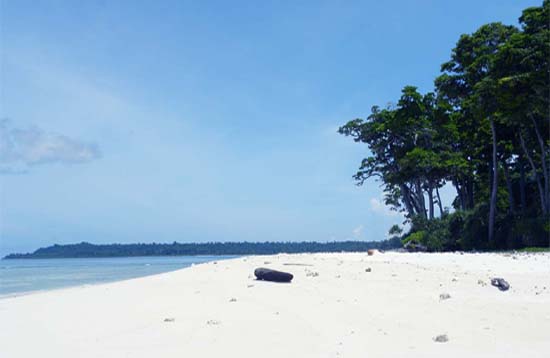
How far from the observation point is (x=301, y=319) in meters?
7.32

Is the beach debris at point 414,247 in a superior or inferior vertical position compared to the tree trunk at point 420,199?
inferior

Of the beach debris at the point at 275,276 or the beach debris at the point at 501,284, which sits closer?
the beach debris at the point at 501,284

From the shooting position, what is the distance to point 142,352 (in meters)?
5.63

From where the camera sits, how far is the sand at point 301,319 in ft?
18.8

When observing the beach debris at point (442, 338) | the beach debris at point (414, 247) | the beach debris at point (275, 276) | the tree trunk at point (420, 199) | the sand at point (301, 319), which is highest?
the tree trunk at point (420, 199)

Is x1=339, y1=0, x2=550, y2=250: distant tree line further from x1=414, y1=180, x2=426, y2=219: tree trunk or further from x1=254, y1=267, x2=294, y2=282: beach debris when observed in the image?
x1=254, y1=267, x2=294, y2=282: beach debris

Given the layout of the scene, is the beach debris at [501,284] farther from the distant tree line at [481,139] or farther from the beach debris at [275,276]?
the distant tree line at [481,139]

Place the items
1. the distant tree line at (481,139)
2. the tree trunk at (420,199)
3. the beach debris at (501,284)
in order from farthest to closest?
the tree trunk at (420,199), the distant tree line at (481,139), the beach debris at (501,284)

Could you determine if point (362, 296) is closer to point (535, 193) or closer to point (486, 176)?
point (535, 193)

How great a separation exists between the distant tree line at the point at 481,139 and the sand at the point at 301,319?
12407 millimetres

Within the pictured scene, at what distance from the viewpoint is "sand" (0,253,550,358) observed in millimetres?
5730

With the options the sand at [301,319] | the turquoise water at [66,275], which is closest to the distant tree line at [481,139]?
the sand at [301,319]

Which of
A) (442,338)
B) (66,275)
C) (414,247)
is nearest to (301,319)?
(442,338)

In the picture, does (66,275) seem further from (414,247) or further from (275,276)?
(414,247)
